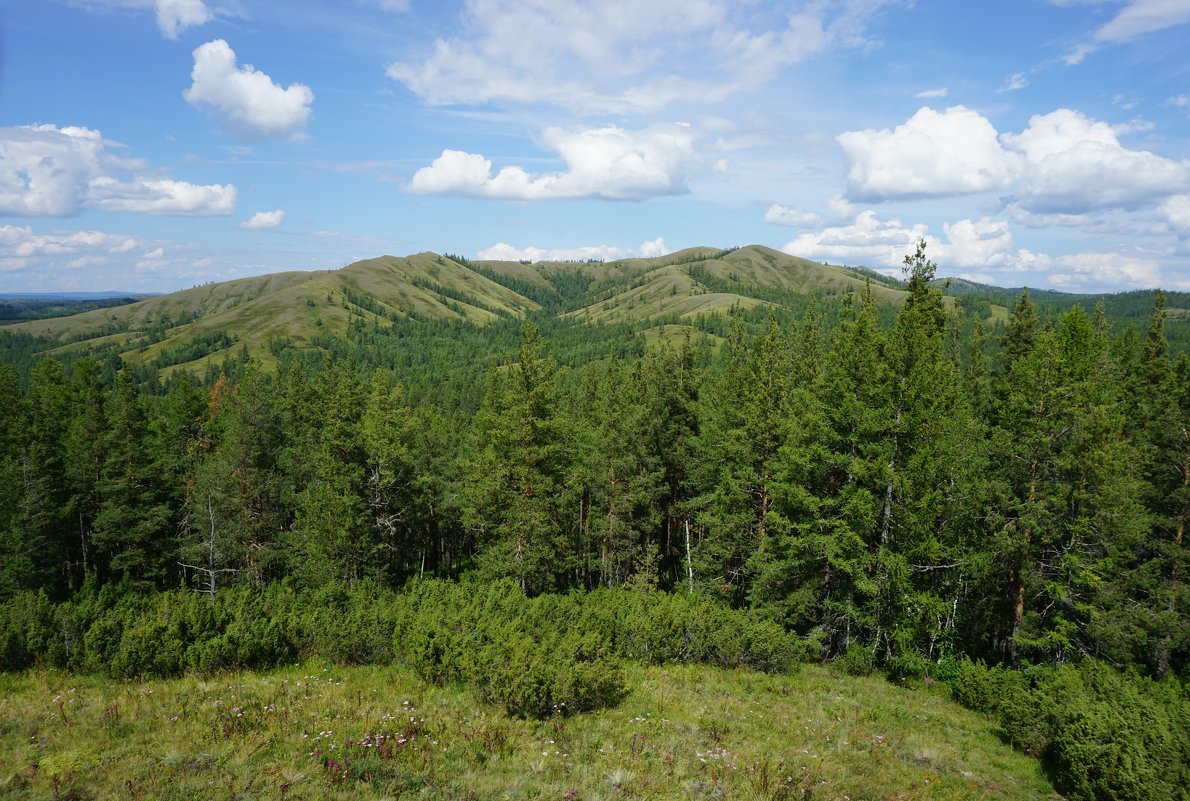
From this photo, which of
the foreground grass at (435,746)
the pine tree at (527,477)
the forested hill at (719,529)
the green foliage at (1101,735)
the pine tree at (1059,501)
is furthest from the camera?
the pine tree at (527,477)

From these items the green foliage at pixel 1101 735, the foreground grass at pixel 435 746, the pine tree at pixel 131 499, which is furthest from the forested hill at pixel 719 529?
the foreground grass at pixel 435 746


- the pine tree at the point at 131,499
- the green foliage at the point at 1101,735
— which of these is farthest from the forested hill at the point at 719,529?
Answer: the pine tree at the point at 131,499

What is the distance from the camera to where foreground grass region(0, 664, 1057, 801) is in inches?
353

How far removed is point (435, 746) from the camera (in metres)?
10.5

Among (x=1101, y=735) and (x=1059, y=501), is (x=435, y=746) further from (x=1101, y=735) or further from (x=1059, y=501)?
(x=1059, y=501)

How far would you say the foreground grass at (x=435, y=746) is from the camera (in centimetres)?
897

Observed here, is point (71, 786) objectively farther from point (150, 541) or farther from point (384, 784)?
point (150, 541)

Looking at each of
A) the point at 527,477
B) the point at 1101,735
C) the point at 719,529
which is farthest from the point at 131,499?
the point at 1101,735

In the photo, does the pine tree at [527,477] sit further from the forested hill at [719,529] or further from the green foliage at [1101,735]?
the green foliage at [1101,735]

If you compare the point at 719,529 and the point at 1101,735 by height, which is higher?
the point at 1101,735

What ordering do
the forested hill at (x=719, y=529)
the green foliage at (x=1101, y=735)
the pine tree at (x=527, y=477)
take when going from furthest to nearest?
the pine tree at (x=527, y=477) → the forested hill at (x=719, y=529) → the green foliage at (x=1101, y=735)

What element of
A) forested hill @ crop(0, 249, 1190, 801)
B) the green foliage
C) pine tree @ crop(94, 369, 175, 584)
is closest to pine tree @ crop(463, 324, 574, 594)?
forested hill @ crop(0, 249, 1190, 801)

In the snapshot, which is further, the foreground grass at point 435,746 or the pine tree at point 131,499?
the pine tree at point 131,499

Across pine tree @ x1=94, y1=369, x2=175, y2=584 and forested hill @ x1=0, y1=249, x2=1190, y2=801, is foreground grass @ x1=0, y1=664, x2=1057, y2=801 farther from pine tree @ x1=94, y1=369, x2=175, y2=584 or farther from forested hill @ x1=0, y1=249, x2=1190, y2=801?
pine tree @ x1=94, y1=369, x2=175, y2=584
